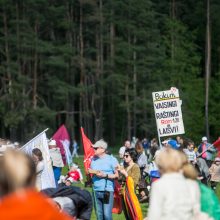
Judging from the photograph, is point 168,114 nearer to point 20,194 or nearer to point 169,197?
point 169,197

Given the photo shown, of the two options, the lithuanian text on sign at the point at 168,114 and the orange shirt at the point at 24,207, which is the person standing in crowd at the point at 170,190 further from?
the lithuanian text on sign at the point at 168,114

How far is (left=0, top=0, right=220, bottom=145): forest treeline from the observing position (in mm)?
61125

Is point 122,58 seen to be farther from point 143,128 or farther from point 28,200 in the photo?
point 28,200

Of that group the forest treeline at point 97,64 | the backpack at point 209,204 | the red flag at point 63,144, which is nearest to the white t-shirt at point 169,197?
the backpack at point 209,204

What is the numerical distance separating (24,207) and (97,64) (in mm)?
60567

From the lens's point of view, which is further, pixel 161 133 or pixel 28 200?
pixel 161 133

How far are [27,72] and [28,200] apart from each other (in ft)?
201

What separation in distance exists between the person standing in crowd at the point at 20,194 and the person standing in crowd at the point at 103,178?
25.4 ft

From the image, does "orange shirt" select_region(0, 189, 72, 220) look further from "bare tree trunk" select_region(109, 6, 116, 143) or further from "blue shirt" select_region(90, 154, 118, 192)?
"bare tree trunk" select_region(109, 6, 116, 143)

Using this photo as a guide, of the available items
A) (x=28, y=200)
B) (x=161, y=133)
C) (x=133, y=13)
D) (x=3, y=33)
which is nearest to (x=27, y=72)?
(x=3, y=33)

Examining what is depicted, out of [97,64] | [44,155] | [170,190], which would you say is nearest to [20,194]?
[170,190]

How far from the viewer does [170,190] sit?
652 cm

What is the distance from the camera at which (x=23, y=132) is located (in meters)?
62.4

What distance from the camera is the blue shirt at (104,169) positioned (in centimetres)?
1204
